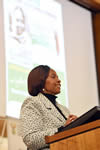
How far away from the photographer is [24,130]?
224 centimetres

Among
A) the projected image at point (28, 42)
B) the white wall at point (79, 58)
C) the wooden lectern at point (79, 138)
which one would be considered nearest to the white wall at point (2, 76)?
the projected image at point (28, 42)

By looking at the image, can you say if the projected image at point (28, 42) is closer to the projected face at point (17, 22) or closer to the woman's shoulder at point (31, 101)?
the projected face at point (17, 22)

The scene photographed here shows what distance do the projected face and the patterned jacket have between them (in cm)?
206

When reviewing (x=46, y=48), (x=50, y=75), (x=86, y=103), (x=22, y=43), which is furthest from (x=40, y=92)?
(x=86, y=103)

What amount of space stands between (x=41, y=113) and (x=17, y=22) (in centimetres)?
234

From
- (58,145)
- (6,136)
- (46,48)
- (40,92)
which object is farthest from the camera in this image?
(46,48)

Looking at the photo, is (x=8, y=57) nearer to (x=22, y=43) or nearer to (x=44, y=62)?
(x=22, y=43)

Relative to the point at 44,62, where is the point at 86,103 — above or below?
below

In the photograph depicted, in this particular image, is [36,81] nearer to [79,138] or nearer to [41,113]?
[41,113]

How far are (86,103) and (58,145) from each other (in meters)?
3.56

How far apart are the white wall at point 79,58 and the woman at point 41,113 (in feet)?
8.36

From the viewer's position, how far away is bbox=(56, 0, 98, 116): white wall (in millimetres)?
5320

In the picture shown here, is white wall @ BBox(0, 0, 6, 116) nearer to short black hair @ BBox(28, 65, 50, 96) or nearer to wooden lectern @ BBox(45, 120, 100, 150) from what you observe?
short black hair @ BBox(28, 65, 50, 96)

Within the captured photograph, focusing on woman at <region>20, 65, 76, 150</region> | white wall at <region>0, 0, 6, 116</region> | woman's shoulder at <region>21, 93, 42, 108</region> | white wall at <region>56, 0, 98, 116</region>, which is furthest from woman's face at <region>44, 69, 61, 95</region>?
white wall at <region>56, 0, 98, 116</region>
